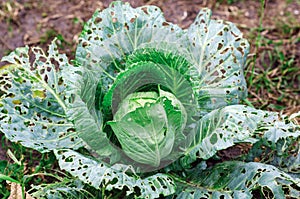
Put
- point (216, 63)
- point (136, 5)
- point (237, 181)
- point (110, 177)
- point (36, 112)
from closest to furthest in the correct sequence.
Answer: point (110, 177)
point (237, 181)
point (36, 112)
point (216, 63)
point (136, 5)

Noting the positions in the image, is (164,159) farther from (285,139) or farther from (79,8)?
(79,8)

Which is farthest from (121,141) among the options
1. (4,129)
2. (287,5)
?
(287,5)

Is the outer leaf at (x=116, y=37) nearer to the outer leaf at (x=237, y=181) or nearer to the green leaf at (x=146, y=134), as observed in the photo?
the green leaf at (x=146, y=134)

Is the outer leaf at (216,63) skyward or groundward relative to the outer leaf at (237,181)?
skyward

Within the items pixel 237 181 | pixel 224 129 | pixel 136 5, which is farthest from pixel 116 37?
pixel 136 5

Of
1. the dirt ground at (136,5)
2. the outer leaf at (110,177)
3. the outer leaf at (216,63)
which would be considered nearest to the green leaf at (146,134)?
the outer leaf at (110,177)

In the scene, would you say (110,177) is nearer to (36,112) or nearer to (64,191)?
(64,191)

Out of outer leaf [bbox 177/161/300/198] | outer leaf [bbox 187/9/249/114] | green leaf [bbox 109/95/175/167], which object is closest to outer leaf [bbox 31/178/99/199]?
green leaf [bbox 109/95/175/167]
